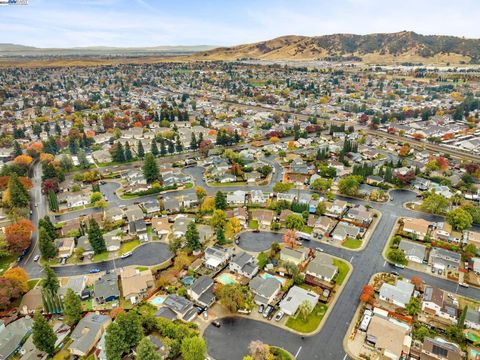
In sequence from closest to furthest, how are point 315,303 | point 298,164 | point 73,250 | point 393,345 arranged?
point 393,345 < point 315,303 < point 73,250 < point 298,164

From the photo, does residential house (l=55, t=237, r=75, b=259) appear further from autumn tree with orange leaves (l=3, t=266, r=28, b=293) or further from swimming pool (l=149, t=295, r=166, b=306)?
swimming pool (l=149, t=295, r=166, b=306)

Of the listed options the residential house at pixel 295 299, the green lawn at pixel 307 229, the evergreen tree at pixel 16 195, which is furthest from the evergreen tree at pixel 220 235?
the evergreen tree at pixel 16 195

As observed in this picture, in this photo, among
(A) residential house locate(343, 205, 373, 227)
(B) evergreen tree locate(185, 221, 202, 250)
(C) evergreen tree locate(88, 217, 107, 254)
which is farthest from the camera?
(A) residential house locate(343, 205, 373, 227)

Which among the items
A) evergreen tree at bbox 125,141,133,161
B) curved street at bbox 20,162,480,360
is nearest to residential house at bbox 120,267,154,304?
curved street at bbox 20,162,480,360

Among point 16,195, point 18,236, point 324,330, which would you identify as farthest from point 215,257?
point 16,195

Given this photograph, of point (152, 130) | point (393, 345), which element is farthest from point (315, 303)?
point (152, 130)

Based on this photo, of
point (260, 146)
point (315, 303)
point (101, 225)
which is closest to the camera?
point (315, 303)

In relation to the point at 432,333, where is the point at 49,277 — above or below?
above

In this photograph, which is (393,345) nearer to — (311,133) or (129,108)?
(311,133)
